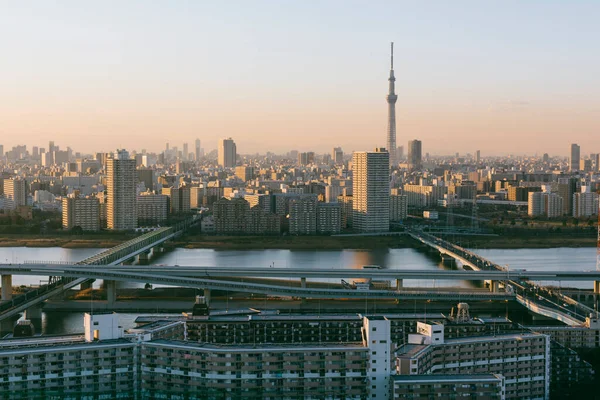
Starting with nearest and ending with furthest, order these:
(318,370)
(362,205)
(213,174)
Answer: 1. (318,370)
2. (362,205)
3. (213,174)

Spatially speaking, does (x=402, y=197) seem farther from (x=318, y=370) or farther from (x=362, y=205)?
(x=318, y=370)

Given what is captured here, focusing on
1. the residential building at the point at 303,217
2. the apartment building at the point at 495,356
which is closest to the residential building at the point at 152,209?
the residential building at the point at 303,217

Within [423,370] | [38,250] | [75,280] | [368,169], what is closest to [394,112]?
[368,169]

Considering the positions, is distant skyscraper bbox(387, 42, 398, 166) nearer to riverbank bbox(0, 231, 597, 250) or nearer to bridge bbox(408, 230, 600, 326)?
riverbank bbox(0, 231, 597, 250)

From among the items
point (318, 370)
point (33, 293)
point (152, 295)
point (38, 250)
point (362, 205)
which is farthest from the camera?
point (362, 205)

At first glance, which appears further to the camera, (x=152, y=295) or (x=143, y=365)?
(x=152, y=295)

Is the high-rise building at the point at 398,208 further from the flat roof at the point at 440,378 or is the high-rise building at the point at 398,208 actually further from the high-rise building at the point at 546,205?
the flat roof at the point at 440,378

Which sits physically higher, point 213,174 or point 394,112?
point 394,112

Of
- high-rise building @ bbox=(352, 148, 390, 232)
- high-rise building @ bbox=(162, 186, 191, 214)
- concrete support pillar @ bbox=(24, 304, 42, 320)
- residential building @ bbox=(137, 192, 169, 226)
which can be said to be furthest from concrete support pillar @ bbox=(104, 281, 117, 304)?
high-rise building @ bbox=(162, 186, 191, 214)
